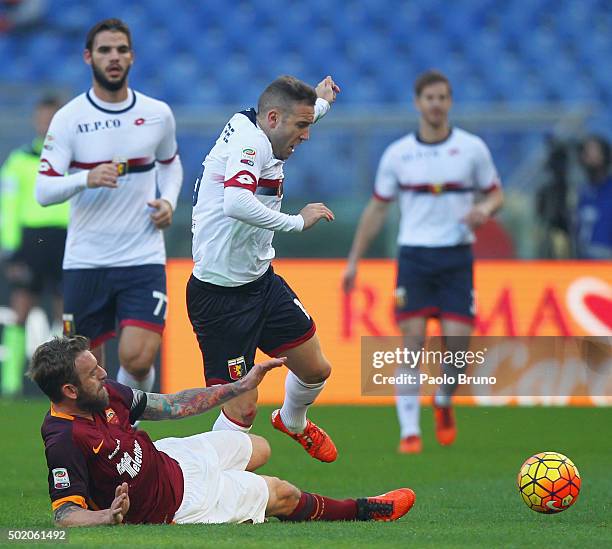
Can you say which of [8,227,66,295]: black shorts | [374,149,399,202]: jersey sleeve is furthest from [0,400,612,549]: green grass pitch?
[374,149,399,202]: jersey sleeve

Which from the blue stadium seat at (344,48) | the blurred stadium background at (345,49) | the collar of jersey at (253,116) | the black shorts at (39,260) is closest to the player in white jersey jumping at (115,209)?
the collar of jersey at (253,116)

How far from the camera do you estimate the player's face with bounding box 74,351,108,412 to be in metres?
5.24

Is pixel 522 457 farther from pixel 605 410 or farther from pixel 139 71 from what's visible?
pixel 139 71

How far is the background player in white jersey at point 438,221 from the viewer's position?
9312 millimetres

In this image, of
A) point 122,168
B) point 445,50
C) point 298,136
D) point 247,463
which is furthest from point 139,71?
point 247,463

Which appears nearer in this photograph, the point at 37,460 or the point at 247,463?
the point at 247,463

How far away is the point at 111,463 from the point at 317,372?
1862 mm

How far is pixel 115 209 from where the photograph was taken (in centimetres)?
785

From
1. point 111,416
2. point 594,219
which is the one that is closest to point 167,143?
point 111,416

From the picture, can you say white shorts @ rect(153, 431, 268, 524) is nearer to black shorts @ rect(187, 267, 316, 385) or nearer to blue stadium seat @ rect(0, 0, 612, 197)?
black shorts @ rect(187, 267, 316, 385)

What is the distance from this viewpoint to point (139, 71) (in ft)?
53.0

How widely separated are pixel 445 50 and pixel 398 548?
1233 centimetres

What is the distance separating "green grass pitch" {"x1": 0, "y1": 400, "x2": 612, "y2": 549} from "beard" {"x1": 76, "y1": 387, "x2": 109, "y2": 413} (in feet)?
1.54

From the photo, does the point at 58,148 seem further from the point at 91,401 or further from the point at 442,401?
the point at 442,401
